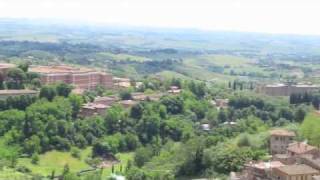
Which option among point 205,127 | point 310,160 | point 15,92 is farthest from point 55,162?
point 310,160

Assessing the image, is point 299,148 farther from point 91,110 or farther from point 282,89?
point 282,89

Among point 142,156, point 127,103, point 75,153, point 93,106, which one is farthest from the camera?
point 127,103

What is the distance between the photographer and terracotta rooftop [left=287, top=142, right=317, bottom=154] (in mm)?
35250

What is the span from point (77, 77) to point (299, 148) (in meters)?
40.0

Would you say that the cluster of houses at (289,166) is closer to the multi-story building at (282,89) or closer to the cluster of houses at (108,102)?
the cluster of houses at (108,102)

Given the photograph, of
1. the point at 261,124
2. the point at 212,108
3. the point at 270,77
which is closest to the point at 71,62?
the point at 270,77

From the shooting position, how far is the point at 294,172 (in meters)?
31.6

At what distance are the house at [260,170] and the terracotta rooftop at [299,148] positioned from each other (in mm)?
1750

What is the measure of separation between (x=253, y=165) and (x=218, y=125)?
2273 cm

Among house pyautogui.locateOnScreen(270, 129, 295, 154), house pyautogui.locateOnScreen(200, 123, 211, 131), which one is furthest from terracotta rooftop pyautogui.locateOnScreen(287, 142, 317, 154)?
house pyautogui.locateOnScreen(200, 123, 211, 131)

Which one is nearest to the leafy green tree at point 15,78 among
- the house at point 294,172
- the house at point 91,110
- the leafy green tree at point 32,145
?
the house at point 91,110

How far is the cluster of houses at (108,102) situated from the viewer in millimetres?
57094

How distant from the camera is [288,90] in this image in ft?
258

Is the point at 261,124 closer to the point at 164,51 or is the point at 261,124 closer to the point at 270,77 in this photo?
the point at 270,77
